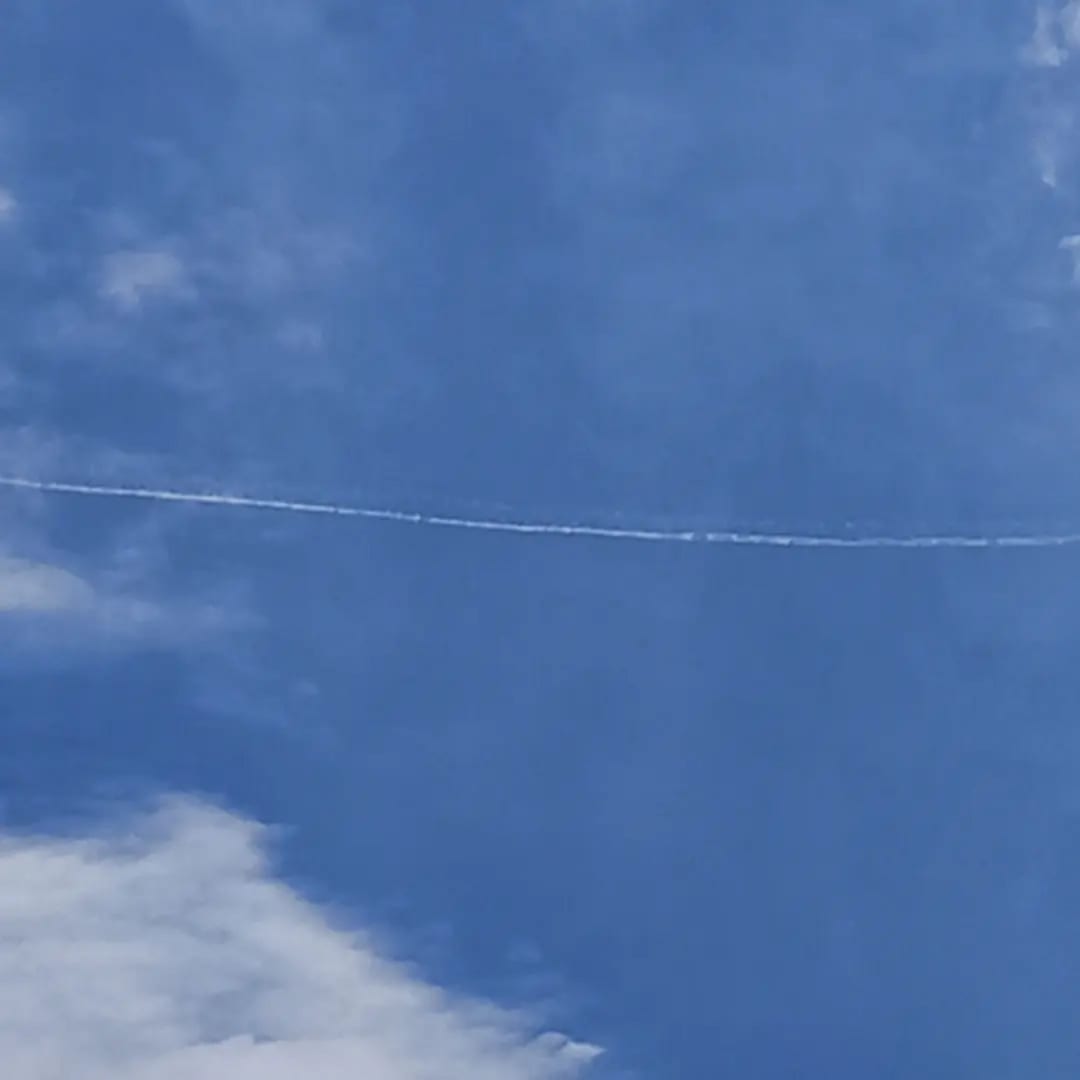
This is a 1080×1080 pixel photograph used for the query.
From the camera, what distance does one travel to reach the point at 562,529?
23.7 feet

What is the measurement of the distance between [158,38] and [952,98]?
10.5 feet

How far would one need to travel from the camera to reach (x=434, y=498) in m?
7.16

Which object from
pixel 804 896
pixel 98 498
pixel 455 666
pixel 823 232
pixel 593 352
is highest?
pixel 823 232

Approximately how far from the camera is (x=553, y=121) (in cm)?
741

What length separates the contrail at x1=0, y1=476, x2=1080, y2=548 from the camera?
23.0ft

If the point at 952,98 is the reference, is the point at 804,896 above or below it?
below

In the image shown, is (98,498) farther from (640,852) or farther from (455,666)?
(640,852)

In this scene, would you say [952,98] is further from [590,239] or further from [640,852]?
[640,852]

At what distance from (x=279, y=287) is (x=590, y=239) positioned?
1236 mm

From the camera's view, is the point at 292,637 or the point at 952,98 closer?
the point at 292,637

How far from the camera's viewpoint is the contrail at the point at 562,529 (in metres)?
7.00

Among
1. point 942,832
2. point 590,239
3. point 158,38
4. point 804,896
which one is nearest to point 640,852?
point 804,896

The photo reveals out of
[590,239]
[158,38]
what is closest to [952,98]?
[590,239]

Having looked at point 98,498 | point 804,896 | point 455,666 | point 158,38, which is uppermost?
point 158,38
